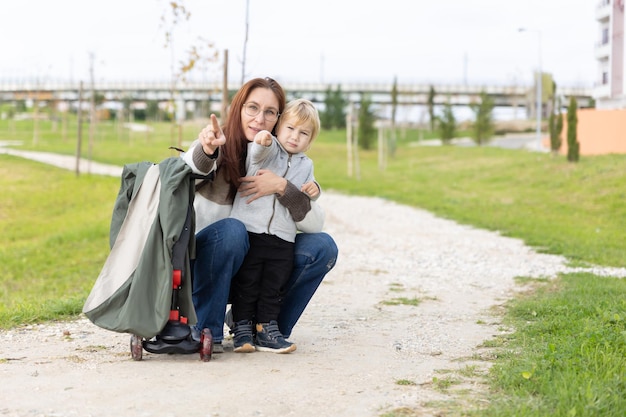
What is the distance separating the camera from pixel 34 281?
39.2 ft

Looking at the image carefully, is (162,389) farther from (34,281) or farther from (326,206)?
(326,206)

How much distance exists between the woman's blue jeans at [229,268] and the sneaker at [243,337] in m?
0.09

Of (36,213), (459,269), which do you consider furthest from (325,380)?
(36,213)

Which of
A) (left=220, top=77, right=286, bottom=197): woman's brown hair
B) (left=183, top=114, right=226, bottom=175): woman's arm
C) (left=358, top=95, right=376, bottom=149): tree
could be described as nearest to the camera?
(left=183, top=114, right=226, bottom=175): woman's arm

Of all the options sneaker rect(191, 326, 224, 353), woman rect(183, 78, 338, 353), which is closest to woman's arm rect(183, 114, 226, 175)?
woman rect(183, 78, 338, 353)

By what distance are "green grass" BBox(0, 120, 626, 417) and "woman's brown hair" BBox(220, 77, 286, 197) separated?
183 centimetres

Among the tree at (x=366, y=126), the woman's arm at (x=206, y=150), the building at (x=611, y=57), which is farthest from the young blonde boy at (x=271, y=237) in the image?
the tree at (x=366, y=126)

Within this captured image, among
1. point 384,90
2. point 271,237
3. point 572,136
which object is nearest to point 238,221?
point 271,237

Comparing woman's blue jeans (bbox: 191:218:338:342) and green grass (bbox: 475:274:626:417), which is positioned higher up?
woman's blue jeans (bbox: 191:218:338:342)

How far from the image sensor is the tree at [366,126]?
48.2 meters

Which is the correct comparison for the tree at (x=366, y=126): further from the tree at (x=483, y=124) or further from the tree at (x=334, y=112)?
the tree at (x=334, y=112)

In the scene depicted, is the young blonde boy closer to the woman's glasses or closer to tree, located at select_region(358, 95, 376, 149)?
the woman's glasses

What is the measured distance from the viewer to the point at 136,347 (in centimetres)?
470

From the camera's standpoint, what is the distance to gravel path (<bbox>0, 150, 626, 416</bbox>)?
3.85 m
